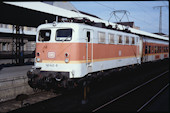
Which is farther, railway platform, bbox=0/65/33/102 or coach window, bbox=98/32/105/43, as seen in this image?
coach window, bbox=98/32/105/43

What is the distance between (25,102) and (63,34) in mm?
3789

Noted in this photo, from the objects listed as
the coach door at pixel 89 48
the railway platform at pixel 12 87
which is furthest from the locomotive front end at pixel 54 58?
the coach door at pixel 89 48

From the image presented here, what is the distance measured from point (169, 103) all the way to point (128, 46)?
665cm

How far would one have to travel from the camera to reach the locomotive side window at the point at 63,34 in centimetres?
958

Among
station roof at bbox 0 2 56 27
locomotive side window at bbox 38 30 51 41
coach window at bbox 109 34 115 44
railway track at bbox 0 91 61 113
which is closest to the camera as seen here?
railway track at bbox 0 91 61 113

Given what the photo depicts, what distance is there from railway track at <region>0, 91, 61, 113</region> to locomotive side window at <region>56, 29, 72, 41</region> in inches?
120

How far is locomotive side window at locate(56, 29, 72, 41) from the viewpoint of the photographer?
9576 mm

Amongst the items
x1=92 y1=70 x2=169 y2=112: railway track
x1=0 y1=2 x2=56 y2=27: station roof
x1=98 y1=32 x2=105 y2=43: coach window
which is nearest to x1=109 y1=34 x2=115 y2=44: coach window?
x1=98 y1=32 x2=105 y2=43: coach window

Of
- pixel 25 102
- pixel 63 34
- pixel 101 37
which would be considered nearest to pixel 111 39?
pixel 101 37

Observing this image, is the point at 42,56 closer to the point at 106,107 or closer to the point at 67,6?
the point at 106,107

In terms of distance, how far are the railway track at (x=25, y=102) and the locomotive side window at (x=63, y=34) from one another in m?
3.06

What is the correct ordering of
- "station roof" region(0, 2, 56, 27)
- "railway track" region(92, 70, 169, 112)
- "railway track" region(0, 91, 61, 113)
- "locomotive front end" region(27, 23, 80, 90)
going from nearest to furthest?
"railway track" region(0, 91, 61, 113)
"railway track" region(92, 70, 169, 112)
"locomotive front end" region(27, 23, 80, 90)
"station roof" region(0, 2, 56, 27)

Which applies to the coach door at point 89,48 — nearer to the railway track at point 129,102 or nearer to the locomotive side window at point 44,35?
the locomotive side window at point 44,35

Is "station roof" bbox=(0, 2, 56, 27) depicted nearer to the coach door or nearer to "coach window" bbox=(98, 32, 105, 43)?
the coach door
